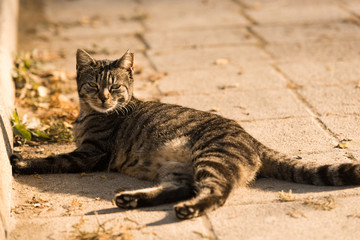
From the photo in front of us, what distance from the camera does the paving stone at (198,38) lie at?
305 inches

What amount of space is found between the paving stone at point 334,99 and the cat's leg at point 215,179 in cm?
182

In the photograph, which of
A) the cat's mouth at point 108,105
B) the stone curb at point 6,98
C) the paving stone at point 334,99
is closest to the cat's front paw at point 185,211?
the stone curb at point 6,98

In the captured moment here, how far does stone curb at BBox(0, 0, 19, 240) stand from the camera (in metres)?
3.54

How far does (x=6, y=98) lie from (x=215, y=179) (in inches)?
101

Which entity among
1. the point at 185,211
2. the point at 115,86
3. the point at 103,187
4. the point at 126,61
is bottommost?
the point at 103,187

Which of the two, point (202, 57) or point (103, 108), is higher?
point (103, 108)

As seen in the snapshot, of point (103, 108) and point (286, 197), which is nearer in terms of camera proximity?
point (286, 197)

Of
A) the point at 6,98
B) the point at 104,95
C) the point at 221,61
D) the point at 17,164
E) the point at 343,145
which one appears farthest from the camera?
the point at 221,61

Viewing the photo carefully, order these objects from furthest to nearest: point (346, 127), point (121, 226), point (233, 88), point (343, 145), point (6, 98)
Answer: point (233, 88) < point (6, 98) < point (346, 127) < point (343, 145) < point (121, 226)

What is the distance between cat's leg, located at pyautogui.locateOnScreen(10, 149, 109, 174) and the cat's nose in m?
0.48

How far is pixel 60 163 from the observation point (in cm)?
439

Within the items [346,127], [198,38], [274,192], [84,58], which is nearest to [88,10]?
[198,38]

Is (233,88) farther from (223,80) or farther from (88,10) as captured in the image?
(88,10)

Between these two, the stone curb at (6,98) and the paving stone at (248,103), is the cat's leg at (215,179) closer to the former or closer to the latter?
the stone curb at (6,98)
